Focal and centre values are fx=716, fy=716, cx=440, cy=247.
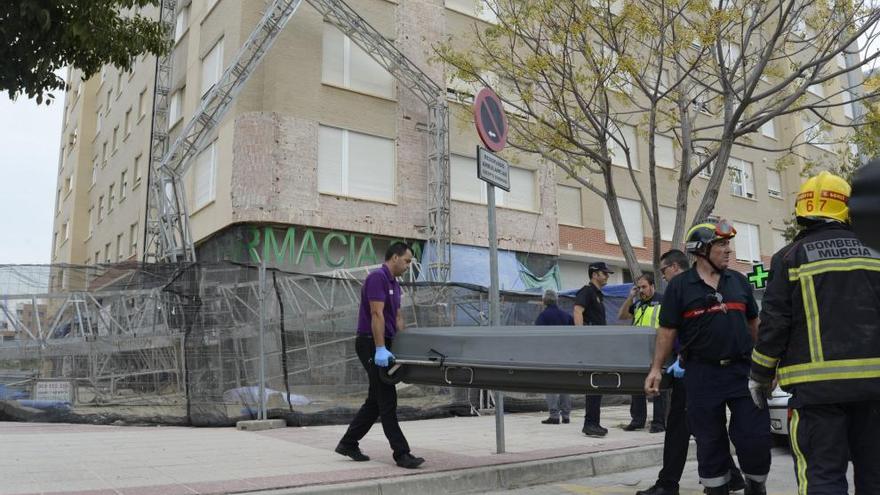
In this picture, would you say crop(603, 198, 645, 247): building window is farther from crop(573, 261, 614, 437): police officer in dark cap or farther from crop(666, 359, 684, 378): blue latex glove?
crop(666, 359, 684, 378): blue latex glove

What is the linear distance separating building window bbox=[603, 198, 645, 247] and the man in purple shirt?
726 inches

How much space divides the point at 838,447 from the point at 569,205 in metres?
20.3

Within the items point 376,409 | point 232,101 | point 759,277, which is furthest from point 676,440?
point 232,101

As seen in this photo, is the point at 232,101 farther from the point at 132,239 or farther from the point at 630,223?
the point at 630,223

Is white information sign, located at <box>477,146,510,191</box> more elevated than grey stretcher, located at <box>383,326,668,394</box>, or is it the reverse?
white information sign, located at <box>477,146,510,191</box>

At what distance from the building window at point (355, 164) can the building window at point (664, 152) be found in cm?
1077

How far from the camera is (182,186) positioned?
18.8 meters

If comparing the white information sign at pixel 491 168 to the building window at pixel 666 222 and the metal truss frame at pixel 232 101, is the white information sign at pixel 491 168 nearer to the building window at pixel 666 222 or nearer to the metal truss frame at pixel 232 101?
the metal truss frame at pixel 232 101

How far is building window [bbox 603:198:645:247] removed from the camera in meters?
23.9

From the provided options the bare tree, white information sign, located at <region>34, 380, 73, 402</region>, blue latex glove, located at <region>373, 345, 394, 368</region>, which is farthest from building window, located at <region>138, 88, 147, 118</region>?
blue latex glove, located at <region>373, 345, 394, 368</region>

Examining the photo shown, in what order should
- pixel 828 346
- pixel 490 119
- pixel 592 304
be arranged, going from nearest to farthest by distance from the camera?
1. pixel 828 346
2. pixel 490 119
3. pixel 592 304

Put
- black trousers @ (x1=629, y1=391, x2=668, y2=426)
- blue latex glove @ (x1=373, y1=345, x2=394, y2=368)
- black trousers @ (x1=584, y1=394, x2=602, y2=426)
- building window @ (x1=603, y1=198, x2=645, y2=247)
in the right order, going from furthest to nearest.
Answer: building window @ (x1=603, y1=198, x2=645, y2=247), black trousers @ (x1=629, y1=391, x2=668, y2=426), black trousers @ (x1=584, y1=394, x2=602, y2=426), blue latex glove @ (x1=373, y1=345, x2=394, y2=368)

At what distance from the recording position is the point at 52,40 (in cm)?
665

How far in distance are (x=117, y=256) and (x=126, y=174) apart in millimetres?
3149
